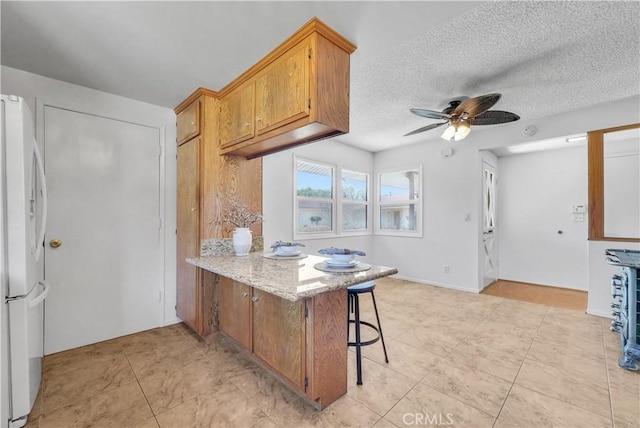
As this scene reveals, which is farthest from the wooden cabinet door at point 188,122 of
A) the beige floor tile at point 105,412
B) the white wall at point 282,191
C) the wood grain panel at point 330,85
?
the beige floor tile at point 105,412

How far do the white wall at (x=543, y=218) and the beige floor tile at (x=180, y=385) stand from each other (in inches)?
204

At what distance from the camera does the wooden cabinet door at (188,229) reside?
2549 millimetres

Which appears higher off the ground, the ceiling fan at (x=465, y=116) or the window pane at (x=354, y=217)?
the ceiling fan at (x=465, y=116)

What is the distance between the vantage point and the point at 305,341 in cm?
160

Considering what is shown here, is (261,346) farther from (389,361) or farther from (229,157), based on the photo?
(229,157)

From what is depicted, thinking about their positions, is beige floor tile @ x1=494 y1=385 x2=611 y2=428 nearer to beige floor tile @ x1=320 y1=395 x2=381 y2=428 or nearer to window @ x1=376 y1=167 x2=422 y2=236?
beige floor tile @ x1=320 y1=395 x2=381 y2=428

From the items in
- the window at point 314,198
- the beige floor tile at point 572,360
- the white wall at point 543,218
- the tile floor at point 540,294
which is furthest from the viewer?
the white wall at point 543,218

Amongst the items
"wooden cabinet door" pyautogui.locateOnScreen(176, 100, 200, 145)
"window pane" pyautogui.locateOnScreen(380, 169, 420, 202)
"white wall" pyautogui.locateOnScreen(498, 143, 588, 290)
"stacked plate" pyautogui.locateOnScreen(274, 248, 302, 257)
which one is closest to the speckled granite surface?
"stacked plate" pyautogui.locateOnScreen(274, 248, 302, 257)

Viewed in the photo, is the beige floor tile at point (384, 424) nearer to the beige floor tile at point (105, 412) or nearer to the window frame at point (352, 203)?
the beige floor tile at point (105, 412)

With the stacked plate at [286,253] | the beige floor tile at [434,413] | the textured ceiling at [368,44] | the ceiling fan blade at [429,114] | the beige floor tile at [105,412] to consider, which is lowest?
the beige floor tile at [105,412]

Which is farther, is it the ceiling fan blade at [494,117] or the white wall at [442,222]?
the white wall at [442,222]

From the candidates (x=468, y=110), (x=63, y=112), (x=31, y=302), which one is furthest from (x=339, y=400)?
(x=63, y=112)

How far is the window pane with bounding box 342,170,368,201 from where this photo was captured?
4867 millimetres

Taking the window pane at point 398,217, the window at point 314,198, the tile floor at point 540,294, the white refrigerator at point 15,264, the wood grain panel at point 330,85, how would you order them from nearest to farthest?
the white refrigerator at point 15,264 → the wood grain panel at point 330,85 → the tile floor at point 540,294 → the window at point 314,198 → the window pane at point 398,217
